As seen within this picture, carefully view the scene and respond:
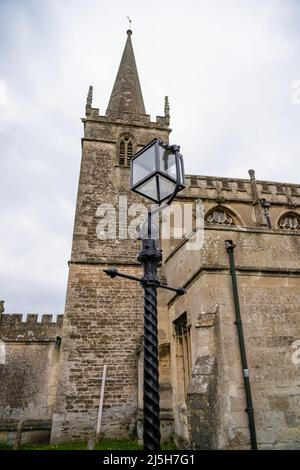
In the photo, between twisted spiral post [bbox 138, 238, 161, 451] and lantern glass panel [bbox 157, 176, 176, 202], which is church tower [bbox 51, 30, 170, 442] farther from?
lantern glass panel [bbox 157, 176, 176, 202]

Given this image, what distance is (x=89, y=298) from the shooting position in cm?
1242

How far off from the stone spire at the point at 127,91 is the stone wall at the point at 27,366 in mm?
14075

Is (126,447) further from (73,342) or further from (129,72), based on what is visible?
(129,72)

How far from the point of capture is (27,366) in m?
21.6

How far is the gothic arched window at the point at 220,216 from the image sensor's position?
15.4 metres

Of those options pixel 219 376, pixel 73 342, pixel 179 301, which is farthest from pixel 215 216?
pixel 219 376

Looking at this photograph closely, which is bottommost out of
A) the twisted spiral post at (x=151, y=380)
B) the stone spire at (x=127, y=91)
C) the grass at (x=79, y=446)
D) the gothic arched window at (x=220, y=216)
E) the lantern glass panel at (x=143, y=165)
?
the grass at (x=79, y=446)

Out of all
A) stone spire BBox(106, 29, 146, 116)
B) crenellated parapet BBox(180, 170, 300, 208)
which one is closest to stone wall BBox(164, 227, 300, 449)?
crenellated parapet BBox(180, 170, 300, 208)

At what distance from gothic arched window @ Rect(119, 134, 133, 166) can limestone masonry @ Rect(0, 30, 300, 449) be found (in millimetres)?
75

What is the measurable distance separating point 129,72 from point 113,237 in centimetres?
1379

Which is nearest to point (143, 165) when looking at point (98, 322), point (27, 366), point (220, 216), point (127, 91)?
point (98, 322)

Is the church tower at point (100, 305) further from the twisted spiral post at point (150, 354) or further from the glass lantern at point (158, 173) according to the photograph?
the glass lantern at point (158, 173)

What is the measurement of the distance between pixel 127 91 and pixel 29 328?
17.5m

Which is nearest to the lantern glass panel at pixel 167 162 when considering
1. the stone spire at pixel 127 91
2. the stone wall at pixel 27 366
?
the stone spire at pixel 127 91
